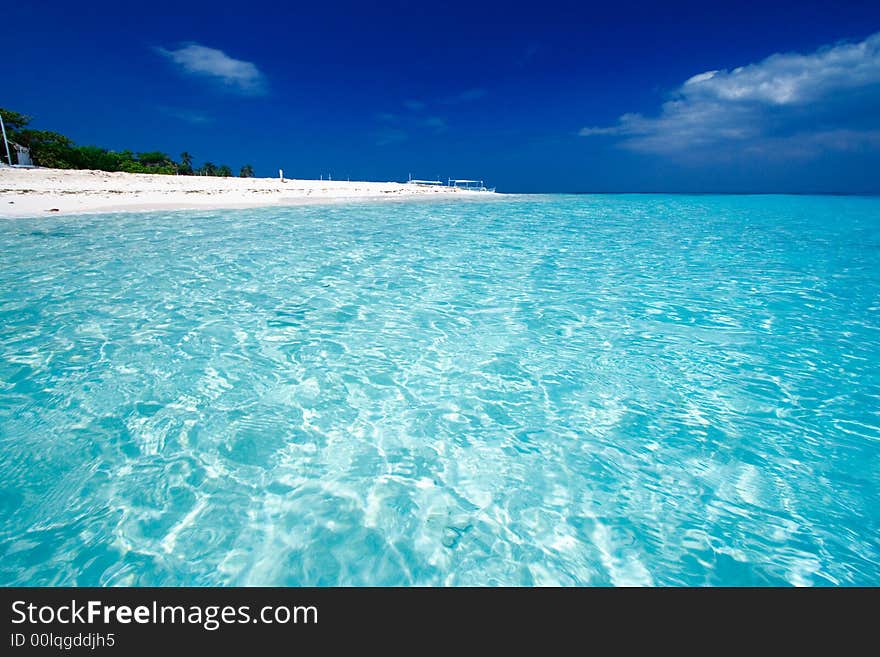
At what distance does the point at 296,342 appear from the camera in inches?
242

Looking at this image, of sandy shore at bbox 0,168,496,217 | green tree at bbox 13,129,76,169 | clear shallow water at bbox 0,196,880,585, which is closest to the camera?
clear shallow water at bbox 0,196,880,585

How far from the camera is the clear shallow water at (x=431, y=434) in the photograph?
9.56 feet

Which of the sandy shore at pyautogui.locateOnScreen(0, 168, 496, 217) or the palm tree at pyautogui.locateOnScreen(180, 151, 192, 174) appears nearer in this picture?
the sandy shore at pyautogui.locateOnScreen(0, 168, 496, 217)

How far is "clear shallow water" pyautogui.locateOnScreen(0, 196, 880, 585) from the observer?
2914 millimetres

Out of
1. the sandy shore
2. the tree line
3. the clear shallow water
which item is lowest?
the clear shallow water

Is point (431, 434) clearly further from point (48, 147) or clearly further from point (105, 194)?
point (48, 147)

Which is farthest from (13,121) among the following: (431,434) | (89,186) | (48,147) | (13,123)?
(431,434)

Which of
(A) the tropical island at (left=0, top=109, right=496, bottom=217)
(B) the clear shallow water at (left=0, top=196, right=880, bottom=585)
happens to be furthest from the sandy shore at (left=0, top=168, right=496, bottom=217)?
(B) the clear shallow water at (left=0, top=196, right=880, bottom=585)

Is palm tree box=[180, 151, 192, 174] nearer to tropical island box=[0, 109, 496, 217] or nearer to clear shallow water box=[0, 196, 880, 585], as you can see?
tropical island box=[0, 109, 496, 217]

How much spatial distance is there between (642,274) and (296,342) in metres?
9.22

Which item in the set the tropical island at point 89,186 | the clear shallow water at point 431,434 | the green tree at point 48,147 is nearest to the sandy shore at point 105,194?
the tropical island at point 89,186

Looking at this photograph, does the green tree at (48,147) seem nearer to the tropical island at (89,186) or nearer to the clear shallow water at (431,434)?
the tropical island at (89,186)

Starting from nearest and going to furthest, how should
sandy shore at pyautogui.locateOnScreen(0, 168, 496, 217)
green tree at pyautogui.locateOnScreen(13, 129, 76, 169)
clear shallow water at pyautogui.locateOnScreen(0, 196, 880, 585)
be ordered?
clear shallow water at pyautogui.locateOnScreen(0, 196, 880, 585) → sandy shore at pyautogui.locateOnScreen(0, 168, 496, 217) → green tree at pyautogui.locateOnScreen(13, 129, 76, 169)

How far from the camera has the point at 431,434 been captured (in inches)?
165
